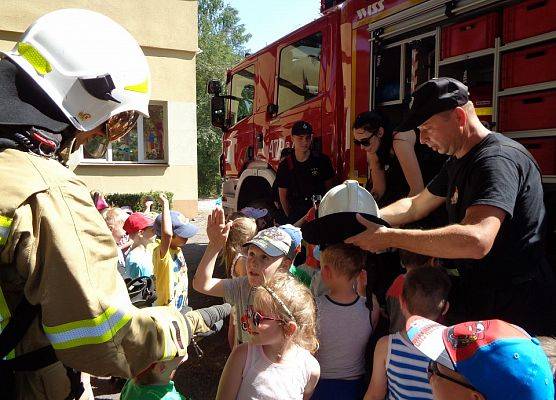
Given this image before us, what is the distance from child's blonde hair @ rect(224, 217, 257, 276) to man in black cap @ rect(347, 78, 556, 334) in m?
1.22

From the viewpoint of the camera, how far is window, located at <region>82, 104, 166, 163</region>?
12.7m

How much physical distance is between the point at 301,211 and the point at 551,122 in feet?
7.58

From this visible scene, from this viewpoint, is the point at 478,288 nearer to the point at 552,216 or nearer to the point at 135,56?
the point at 552,216

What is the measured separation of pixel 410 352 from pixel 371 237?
1.77ft

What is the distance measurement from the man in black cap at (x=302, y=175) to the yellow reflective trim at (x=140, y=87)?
9.44 ft

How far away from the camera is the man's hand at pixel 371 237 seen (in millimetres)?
2176

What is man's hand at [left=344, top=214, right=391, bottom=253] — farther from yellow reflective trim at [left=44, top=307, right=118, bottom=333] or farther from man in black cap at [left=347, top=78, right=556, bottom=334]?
yellow reflective trim at [left=44, top=307, right=118, bottom=333]

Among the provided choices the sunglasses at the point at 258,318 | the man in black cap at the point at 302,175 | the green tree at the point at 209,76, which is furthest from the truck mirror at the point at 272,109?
the green tree at the point at 209,76

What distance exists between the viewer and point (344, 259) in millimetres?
2363

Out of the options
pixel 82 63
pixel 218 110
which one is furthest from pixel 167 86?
pixel 82 63

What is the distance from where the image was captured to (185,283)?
3590 millimetres

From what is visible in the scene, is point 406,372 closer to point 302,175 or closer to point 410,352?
point 410,352

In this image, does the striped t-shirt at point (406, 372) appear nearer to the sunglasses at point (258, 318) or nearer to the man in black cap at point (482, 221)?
the man in black cap at point (482, 221)

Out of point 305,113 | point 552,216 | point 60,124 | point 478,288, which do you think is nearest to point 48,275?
point 60,124
